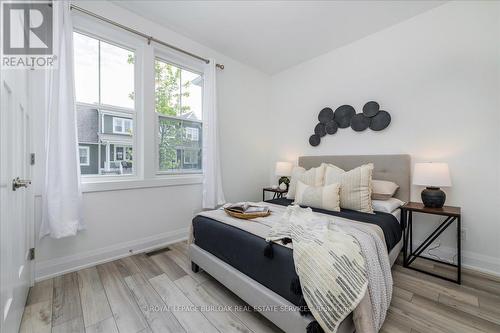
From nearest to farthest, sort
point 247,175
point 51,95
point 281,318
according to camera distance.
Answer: point 281,318, point 51,95, point 247,175

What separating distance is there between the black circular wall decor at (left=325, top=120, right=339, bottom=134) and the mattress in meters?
1.39

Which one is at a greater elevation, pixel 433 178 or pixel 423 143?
pixel 423 143

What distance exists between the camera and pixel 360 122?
110 inches

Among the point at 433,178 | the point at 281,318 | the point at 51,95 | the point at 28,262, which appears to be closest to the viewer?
the point at 281,318

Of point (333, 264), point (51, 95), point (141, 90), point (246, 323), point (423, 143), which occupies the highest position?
point (141, 90)

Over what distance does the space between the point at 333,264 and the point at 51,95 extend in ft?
8.55

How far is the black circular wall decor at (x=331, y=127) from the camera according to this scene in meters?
3.06

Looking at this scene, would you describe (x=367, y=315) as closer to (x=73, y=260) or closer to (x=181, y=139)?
(x=73, y=260)

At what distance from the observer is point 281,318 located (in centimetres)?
120

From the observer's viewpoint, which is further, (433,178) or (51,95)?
(433,178)

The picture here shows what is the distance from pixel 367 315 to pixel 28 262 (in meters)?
2.53

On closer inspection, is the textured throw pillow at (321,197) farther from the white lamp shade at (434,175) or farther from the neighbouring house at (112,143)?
the neighbouring house at (112,143)

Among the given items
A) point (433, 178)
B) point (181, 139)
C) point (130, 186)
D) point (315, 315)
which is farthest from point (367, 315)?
point (181, 139)

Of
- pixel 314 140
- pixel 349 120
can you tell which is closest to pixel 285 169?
pixel 314 140
